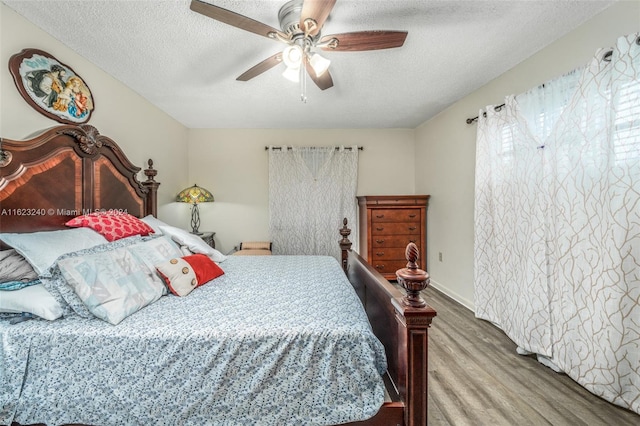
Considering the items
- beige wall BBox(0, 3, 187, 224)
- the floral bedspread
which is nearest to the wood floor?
the floral bedspread

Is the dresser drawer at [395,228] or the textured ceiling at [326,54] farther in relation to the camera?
the dresser drawer at [395,228]

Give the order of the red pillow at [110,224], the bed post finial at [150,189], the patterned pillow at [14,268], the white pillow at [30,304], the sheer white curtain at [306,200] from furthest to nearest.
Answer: the sheer white curtain at [306,200] < the bed post finial at [150,189] < the red pillow at [110,224] < the patterned pillow at [14,268] < the white pillow at [30,304]

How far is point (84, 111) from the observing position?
2.15 metres

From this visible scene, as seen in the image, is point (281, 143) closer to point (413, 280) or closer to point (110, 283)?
Result: point (110, 283)

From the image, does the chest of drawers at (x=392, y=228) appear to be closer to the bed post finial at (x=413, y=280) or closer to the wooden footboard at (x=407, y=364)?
the wooden footboard at (x=407, y=364)

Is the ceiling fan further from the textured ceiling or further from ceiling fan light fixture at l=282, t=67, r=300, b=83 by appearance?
the textured ceiling

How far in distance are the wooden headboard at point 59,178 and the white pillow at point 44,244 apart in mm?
204

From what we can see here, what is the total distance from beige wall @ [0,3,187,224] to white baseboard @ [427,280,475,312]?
367 cm

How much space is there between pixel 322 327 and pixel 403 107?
3015 millimetres

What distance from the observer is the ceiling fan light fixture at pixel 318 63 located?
172cm

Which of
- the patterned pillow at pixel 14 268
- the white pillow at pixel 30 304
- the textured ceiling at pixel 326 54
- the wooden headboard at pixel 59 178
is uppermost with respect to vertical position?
the textured ceiling at pixel 326 54

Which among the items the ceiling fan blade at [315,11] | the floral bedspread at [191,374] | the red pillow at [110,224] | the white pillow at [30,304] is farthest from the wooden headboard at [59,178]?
the ceiling fan blade at [315,11]

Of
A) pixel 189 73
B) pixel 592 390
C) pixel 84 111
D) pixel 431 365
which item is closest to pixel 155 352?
pixel 431 365

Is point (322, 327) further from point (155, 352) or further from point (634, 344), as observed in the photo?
point (634, 344)
